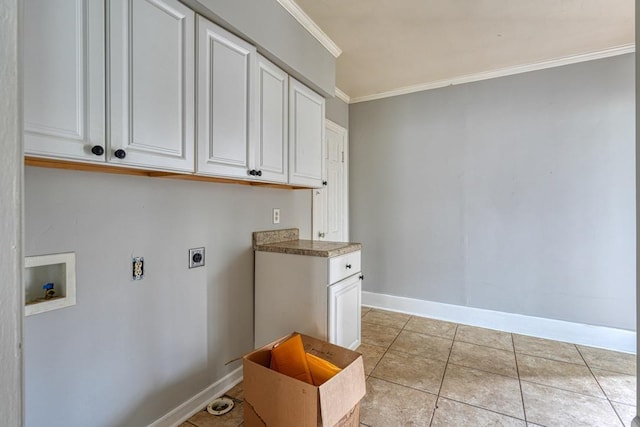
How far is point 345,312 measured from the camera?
2131 mm

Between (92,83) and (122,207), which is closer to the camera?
(92,83)

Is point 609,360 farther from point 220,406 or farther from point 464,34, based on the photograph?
point 220,406

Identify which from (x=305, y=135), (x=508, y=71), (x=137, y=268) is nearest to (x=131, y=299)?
(x=137, y=268)

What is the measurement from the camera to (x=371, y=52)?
2566 mm

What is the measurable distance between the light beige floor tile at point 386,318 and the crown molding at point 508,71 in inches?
97.2

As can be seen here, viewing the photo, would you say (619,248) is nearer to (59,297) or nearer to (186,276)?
(186,276)

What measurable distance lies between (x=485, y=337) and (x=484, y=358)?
451mm

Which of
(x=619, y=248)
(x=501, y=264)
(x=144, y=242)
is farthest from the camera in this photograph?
(x=501, y=264)

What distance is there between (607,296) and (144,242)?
354 centimetres

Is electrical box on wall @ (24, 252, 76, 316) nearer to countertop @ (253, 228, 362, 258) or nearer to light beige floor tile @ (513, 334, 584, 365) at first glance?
countertop @ (253, 228, 362, 258)

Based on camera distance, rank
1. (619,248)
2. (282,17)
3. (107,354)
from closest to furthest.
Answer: (107,354)
(282,17)
(619,248)

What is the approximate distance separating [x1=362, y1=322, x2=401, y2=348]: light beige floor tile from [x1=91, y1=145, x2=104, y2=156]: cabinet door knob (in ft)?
7.70

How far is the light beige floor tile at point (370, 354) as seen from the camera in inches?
86.5

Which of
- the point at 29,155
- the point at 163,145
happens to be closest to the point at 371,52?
the point at 163,145
